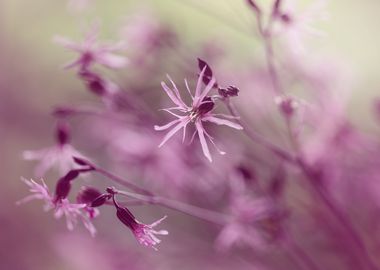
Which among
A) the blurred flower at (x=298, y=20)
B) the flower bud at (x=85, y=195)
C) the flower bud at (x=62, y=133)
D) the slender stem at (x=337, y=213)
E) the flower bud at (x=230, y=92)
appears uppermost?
the blurred flower at (x=298, y=20)

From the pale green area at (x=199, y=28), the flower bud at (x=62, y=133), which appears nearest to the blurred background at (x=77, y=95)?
the pale green area at (x=199, y=28)

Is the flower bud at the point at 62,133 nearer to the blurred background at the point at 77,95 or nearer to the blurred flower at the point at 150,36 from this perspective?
the blurred background at the point at 77,95

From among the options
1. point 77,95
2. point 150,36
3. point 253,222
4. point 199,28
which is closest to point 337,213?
point 253,222

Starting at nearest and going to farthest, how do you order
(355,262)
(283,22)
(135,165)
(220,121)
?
(220,121) → (283,22) → (355,262) → (135,165)

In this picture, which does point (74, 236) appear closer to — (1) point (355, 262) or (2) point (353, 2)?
(1) point (355, 262)

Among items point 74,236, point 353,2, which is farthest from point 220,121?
point 353,2

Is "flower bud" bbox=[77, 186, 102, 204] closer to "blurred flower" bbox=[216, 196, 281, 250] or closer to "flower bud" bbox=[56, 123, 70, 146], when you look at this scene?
"flower bud" bbox=[56, 123, 70, 146]

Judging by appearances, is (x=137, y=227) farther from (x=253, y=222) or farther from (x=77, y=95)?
(x=77, y=95)

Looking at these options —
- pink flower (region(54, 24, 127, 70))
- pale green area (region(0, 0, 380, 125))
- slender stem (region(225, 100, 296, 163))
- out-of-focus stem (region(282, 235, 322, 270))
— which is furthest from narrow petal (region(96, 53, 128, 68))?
pale green area (region(0, 0, 380, 125))
